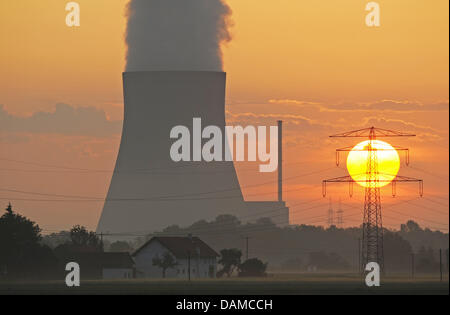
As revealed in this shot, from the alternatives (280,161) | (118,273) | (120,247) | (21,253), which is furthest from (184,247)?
(280,161)

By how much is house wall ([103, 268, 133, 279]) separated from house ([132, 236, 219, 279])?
458 mm

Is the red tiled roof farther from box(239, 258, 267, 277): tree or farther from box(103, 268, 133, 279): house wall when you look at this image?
box(239, 258, 267, 277): tree

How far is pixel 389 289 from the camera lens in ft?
117

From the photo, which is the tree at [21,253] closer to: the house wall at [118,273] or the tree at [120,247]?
the house wall at [118,273]

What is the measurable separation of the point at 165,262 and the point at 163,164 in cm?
1398

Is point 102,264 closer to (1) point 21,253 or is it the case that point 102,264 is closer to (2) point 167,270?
(2) point 167,270

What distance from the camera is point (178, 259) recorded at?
50.6 metres

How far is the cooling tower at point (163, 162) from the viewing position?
59594 mm

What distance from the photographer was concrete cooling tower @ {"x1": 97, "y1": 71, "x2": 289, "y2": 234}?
59594 mm

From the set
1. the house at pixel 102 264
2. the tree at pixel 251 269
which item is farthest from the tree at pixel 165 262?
the tree at pixel 251 269

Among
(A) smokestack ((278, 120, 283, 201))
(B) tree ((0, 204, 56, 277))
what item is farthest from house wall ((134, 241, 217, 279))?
(A) smokestack ((278, 120, 283, 201))

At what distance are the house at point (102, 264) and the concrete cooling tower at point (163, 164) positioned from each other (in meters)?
10.2
